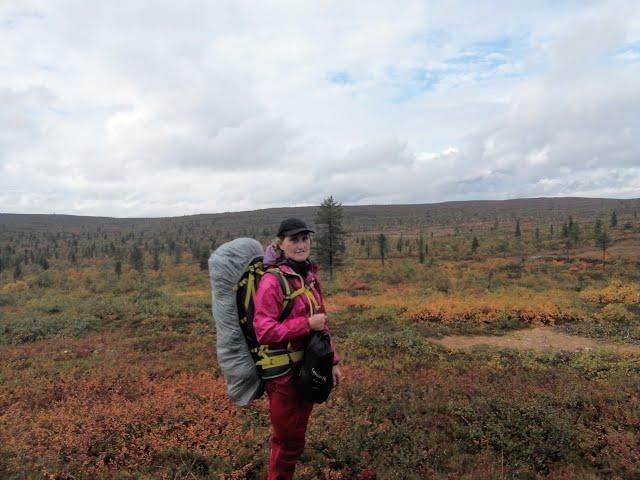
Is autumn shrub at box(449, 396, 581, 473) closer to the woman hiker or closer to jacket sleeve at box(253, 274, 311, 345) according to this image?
the woman hiker

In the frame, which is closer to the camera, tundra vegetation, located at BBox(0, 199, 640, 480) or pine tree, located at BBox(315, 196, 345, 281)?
tundra vegetation, located at BBox(0, 199, 640, 480)

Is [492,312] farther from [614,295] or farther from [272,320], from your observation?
[272,320]

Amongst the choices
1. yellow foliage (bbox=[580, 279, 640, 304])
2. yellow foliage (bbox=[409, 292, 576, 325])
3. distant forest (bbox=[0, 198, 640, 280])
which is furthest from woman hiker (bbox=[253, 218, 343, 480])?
distant forest (bbox=[0, 198, 640, 280])

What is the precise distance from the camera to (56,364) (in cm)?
932

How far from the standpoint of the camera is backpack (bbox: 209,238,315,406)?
118 inches

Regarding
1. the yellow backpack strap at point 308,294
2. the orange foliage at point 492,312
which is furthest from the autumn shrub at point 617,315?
the yellow backpack strap at point 308,294

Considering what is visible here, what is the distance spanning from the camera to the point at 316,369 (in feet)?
9.49

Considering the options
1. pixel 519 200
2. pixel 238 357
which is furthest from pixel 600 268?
pixel 519 200

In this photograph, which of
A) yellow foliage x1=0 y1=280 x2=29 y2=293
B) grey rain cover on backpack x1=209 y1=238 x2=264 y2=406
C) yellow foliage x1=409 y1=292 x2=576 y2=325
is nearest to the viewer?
grey rain cover on backpack x1=209 y1=238 x2=264 y2=406

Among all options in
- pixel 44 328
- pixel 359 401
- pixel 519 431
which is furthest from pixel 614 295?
pixel 44 328

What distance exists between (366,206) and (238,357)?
17352cm

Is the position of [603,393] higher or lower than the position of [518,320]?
higher

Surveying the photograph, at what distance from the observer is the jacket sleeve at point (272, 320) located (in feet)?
9.14

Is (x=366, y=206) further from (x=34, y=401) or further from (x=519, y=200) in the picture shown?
(x=34, y=401)
